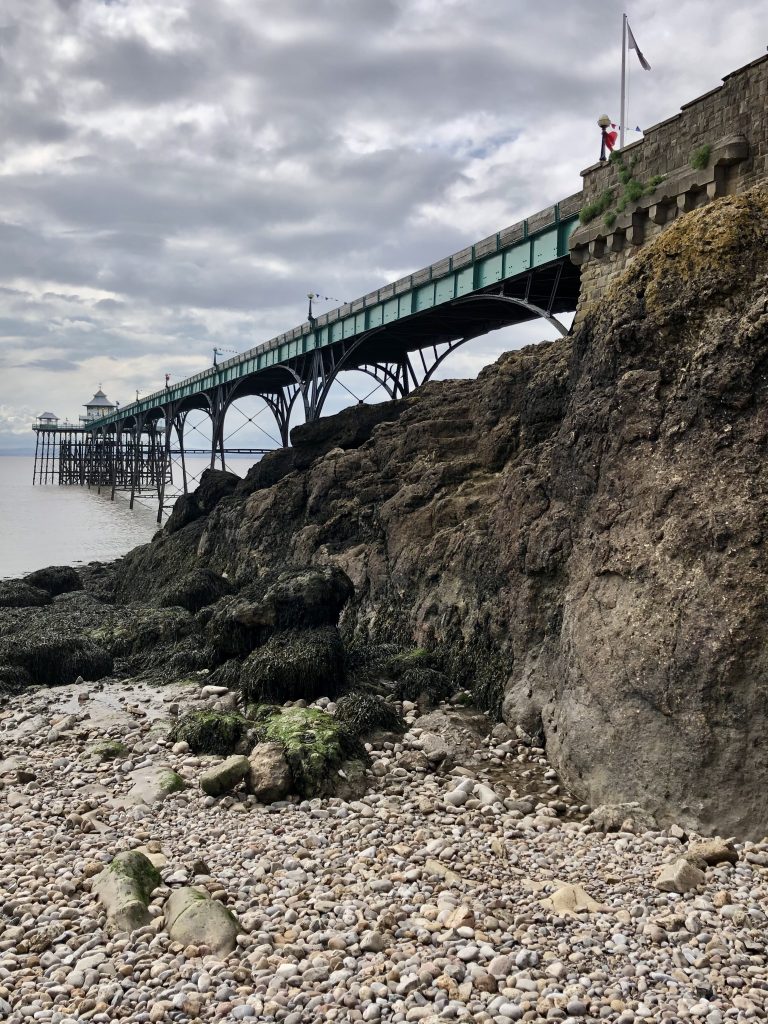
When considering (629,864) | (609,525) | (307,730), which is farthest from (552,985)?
(609,525)

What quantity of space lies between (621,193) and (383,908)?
41.4ft

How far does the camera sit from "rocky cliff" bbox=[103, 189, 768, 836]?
27.9 feet

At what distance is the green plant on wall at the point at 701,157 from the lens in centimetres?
1169

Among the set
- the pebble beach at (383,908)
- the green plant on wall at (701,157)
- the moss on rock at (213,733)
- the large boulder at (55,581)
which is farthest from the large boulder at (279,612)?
the large boulder at (55,581)

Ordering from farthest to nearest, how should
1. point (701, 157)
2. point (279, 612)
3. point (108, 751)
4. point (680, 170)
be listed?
1. point (279, 612)
2. point (680, 170)
3. point (701, 157)
4. point (108, 751)

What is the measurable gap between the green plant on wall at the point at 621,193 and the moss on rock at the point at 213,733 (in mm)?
11038

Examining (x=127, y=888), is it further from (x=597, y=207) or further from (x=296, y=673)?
(x=597, y=207)

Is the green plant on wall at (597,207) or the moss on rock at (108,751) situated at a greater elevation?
the green plant on wall at (597,207)

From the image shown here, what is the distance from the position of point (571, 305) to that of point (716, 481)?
1863 centimetres

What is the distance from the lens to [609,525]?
1065 centimetres

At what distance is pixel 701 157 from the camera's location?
11750 millimetres

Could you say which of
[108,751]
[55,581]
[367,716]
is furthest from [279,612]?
[55,581]

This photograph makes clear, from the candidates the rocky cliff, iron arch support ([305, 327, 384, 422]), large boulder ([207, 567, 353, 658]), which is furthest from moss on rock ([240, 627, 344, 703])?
iron arch support ([305, 327, 384, 422])

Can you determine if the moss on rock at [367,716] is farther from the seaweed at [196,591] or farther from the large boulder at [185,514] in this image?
the large boulder at [185,514]
